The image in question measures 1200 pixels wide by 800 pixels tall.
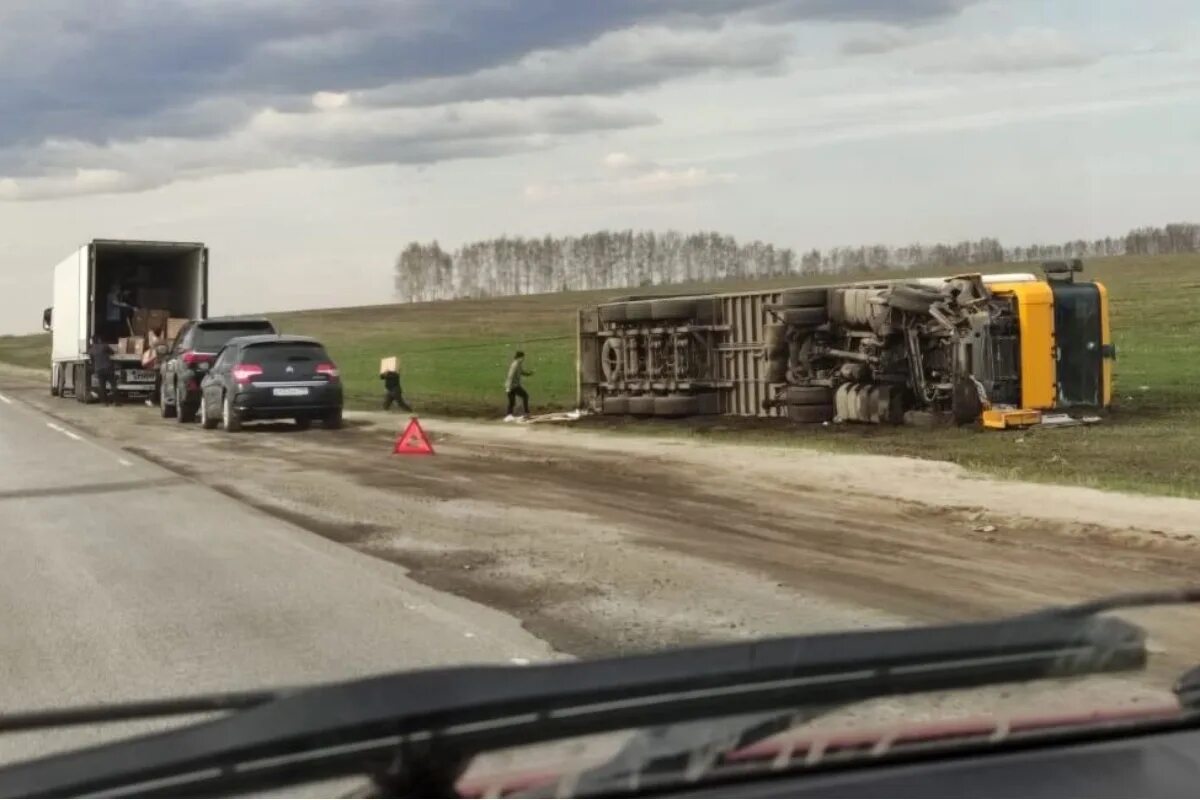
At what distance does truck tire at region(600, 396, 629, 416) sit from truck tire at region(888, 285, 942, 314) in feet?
21.6

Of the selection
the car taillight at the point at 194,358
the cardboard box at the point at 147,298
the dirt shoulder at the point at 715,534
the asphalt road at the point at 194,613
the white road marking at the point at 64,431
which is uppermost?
the cardboard box at the point at 147,298

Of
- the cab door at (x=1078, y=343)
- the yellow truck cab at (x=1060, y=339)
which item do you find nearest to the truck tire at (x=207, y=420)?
the yellow truck cab at (x=1060, y=339)

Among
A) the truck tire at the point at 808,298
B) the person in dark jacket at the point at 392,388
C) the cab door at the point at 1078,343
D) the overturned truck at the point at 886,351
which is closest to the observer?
the overturned truck at the point at 886,351

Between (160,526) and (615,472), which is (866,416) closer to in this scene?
(615,472)

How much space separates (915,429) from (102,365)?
21513 mm

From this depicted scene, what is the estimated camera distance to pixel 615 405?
88.7 ft

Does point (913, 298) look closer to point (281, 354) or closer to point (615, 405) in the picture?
point (615, 405)

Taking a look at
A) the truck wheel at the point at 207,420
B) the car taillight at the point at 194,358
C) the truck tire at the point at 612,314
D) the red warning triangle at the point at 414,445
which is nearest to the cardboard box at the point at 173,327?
the car taillight at the point at 194,358

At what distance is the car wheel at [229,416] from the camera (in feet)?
78.5

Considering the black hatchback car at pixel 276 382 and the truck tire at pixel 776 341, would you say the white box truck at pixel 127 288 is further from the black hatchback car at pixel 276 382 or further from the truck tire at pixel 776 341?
the truck tire at pixel 776 341

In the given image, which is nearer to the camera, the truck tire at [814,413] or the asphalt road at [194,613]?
the asphalt road at [194,613]

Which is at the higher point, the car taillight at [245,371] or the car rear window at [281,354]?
the car rear window at [281,354]

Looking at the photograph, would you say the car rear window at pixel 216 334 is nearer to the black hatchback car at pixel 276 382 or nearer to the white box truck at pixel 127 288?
the black hatchback car at pixel 276 382

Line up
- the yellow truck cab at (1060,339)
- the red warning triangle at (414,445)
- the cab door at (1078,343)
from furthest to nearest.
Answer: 1. the cab door at (1078,343)
2. the yellow truck cab at (1060,339)
3. the red warning triangle at (414,445)
